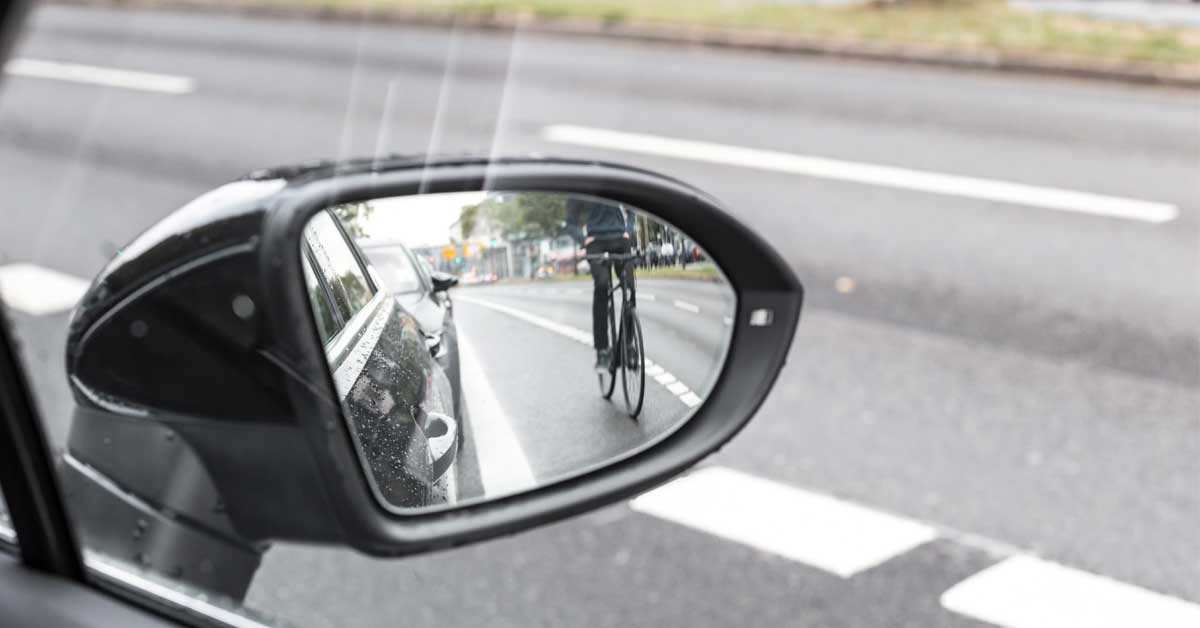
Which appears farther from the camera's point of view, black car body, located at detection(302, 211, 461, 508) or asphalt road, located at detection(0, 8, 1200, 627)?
asphalt road, located at detection(0, 8, 1200, 627)

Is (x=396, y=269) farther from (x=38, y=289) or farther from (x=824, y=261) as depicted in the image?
(x=824, y=261)

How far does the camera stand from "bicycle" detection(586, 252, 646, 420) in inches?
45.7

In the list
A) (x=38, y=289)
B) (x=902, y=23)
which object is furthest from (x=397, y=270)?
(x=902, y=23)

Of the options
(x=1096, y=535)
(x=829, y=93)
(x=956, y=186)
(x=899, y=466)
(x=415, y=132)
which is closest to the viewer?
(x=1096, y=535)

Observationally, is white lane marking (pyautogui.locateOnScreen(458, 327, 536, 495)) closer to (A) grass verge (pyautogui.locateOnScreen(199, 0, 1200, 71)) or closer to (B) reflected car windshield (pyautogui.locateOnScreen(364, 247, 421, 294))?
(B) reflected car windshield (pyautogui.locateOnScreen(364, 247, 421, 294))

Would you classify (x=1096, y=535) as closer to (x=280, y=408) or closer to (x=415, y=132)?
(x=280, y=408)

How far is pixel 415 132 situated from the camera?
771cm

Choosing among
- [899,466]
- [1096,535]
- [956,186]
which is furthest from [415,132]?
[1096,535]

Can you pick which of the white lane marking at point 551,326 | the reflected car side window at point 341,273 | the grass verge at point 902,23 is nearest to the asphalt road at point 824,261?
the white lane marking at point 551,326

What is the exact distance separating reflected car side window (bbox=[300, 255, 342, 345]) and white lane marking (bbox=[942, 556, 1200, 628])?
78.8 inches

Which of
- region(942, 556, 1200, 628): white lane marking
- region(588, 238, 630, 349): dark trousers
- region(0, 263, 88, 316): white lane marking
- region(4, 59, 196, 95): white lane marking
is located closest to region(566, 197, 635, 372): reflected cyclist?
region(588, 238, 630, 349): dark trousers

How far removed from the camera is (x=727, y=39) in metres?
9.62

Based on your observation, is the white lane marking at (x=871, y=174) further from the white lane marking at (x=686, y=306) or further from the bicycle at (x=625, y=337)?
the bicycle at (x=625, y=337)

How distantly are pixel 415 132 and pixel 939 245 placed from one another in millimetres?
3752
